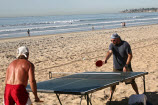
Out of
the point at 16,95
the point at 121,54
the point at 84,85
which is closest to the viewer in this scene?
the point at 16,95

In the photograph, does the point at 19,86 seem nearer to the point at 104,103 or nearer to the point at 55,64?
the point at 104,103

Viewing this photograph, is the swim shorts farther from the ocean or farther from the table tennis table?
the ocean

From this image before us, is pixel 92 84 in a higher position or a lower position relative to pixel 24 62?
lower

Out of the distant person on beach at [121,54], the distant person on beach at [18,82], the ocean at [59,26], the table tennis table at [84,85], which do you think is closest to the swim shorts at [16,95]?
the distant person on beach at [18,82]

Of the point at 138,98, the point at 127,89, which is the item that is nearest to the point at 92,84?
the point at 138,98

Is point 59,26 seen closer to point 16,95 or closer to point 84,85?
point 84,85

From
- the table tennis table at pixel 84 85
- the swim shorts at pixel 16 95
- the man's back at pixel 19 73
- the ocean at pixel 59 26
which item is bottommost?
the ocean at pixel 59 26

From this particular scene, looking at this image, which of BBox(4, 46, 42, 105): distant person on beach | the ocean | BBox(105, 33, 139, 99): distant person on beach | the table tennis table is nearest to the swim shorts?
BBox(4, 46, 42, 105): distant person on beach

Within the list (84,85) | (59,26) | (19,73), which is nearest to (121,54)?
(84,85)

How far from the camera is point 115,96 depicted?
702 centimetres

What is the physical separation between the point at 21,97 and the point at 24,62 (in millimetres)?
503

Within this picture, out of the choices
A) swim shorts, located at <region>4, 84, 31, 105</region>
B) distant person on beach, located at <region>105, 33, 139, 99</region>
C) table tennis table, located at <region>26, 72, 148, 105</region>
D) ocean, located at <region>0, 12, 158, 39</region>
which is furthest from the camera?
ocean, located at <region>0, 12, 158, 39</region>

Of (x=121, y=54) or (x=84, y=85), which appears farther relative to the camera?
(x=121, y=54)

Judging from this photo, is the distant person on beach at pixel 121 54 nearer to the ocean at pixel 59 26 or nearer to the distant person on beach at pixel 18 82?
the distant person on beach at pixel 18 82
